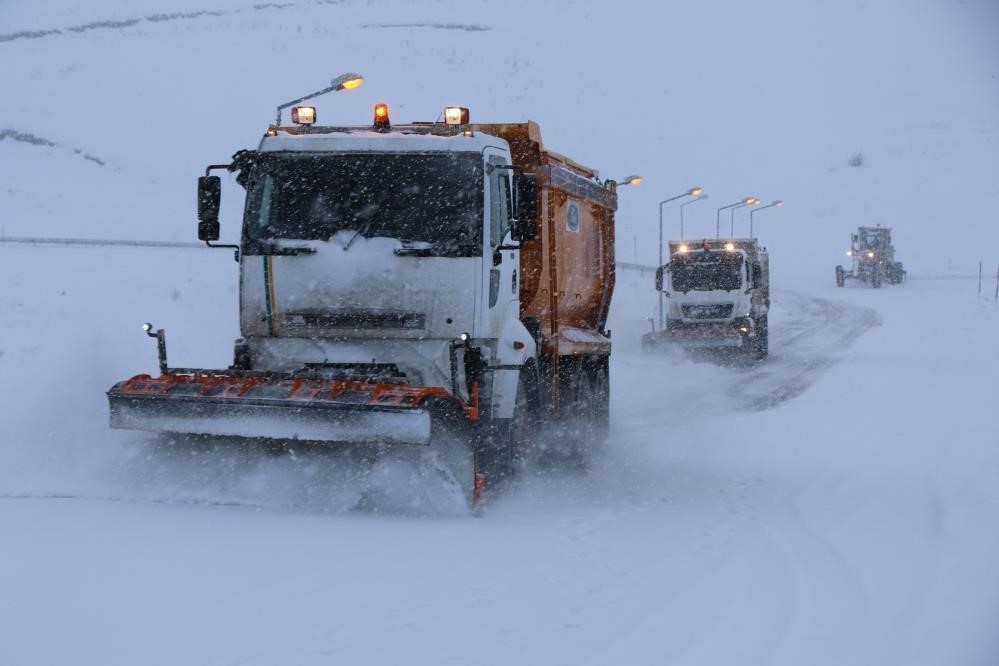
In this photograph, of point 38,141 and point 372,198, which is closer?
point 372,198

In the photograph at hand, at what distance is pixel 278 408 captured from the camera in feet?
24.2

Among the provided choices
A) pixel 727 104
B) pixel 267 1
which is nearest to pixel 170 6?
pixel 267 1

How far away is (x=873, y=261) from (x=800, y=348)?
3111cm

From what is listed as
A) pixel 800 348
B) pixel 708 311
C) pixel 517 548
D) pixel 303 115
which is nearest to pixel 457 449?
pixel 517 548

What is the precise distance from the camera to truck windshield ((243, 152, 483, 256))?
817 cm

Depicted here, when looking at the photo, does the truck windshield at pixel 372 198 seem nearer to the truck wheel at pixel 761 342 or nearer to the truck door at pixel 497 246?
the truck door at pixel 497 246

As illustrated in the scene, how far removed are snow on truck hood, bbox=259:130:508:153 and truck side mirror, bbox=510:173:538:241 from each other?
475 millimetres

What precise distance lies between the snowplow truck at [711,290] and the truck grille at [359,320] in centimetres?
1655

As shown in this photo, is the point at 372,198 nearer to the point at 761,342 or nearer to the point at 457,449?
the point at 457,449

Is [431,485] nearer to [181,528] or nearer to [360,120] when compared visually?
[181,528]

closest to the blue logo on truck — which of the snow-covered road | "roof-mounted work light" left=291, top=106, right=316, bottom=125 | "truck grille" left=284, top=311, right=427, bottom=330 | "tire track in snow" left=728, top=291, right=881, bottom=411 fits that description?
the snow-covered road

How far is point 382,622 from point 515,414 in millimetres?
4017

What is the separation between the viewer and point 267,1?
83625 millimetres

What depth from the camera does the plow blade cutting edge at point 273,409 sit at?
23.5 feet
